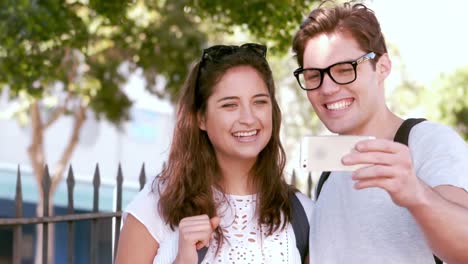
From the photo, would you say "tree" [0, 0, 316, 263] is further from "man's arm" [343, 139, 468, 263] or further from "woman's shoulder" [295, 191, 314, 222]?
"man's arm" [343, 139, 468, 263]

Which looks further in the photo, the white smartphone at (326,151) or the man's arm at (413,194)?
the white smartphone at (326,151)

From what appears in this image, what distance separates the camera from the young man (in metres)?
1.84

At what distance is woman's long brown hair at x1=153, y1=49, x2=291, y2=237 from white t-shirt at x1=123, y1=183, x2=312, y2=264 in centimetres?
3

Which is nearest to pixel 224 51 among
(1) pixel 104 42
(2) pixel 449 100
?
(1) pixel 104 42

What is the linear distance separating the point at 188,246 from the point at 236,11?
15.2 ft

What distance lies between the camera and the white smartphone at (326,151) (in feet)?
6.40

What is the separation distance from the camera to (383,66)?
8.23ft

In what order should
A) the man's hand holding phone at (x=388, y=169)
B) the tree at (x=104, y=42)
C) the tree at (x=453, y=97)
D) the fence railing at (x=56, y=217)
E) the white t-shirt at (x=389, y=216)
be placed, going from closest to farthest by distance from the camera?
the man's hand holding phone at (x=388, y=169), the white t-shirt at (x=389, y=216), the fence railing at (x=56, y=217), the tree at (x=104, y=42), the tree at (x=453, y=97)

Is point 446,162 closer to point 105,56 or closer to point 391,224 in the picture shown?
point 391,224

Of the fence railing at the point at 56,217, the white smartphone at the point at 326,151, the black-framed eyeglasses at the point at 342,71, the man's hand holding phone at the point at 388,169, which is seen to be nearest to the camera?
the man's hand holding phone at the point at 388,169

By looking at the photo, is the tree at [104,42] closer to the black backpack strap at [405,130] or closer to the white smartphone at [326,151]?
the black backpack strap at [405,130]

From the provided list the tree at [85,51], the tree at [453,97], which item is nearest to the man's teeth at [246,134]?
the tree at [85,51]

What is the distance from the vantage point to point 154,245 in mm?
2725

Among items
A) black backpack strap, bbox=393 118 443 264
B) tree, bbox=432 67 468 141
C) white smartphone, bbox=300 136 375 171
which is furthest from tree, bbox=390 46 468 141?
white smartphone, bbox=300 136 375 171
